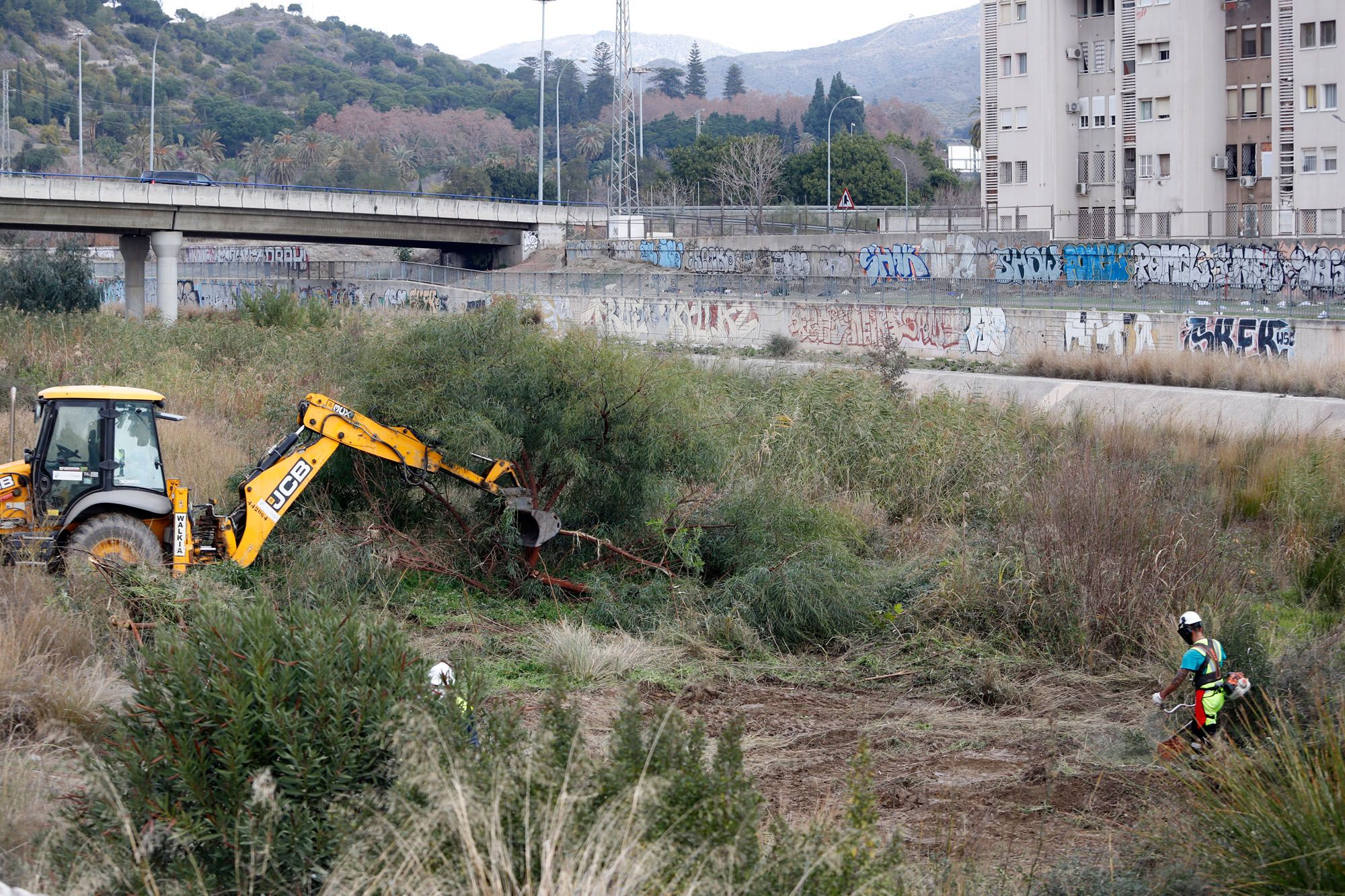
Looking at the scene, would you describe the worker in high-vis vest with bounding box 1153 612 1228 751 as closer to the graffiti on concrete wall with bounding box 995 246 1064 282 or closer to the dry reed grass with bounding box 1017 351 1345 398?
the dry reed grass with bounding box 1017 351 1345 398

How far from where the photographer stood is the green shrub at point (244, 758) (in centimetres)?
541

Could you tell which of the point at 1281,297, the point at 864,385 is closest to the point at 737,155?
the point at 1281,297

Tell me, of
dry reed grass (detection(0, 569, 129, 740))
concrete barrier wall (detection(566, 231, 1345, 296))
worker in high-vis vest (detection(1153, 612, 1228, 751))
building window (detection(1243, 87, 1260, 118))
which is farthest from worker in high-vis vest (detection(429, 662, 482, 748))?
building window (detection(1243, 87, 1260, 118))

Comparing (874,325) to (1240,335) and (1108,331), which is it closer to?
(1108,331)

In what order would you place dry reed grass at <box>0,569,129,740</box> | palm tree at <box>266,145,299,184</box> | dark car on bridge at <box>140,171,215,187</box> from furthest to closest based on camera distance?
palm tree at <box>266,145,299,184</box>
dark car on bridge at <box>140,171,215,187</box>
dry reed grass at <box>0,569,129,740</box>

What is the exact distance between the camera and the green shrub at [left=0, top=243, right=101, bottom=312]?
44.5 meters

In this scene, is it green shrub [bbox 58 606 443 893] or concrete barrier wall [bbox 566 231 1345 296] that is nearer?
green shrub [bbox 58 606 443 893]

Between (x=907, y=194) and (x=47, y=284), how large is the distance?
209 ft

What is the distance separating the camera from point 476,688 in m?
6.06

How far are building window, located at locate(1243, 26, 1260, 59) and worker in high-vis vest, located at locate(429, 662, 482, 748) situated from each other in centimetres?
6467

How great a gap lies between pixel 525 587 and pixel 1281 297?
28.0 metres

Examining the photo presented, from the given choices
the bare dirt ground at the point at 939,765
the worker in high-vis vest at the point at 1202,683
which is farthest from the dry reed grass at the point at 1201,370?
the worker in high-vis vest at the point at 1202,683

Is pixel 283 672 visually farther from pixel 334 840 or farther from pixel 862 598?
pixel 862 598

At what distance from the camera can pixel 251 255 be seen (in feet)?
300
